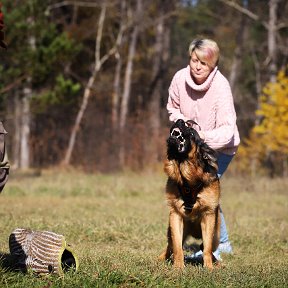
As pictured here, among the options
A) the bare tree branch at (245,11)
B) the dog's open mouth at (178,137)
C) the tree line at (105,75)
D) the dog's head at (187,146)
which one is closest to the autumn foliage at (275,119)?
the tree line at (105,75)

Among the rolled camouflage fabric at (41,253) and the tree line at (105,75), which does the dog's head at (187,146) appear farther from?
the tree line at (105,75)

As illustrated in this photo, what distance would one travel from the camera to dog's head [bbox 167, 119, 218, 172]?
19.3ft

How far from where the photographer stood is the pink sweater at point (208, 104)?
6.76m

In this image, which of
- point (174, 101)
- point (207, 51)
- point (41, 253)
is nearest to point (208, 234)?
point (174, 101)

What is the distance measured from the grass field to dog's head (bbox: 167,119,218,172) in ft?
3.29

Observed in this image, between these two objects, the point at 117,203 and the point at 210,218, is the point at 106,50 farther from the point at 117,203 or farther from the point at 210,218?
the point at 210,218

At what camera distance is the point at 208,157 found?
619 centimetres

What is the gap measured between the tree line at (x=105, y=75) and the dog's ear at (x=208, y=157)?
50.1 ft

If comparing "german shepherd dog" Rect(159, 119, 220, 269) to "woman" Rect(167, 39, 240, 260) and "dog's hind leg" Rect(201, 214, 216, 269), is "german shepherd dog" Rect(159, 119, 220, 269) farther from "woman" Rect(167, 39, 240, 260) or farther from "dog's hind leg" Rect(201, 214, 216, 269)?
"woman" Rect(167, 39, 240, 260)

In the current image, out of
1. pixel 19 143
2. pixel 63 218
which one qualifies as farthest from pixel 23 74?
pixel 63 218

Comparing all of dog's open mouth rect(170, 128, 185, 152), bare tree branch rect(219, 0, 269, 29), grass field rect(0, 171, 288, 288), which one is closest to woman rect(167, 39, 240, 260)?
dog's open mouth rect(170, 128, 185, 152)

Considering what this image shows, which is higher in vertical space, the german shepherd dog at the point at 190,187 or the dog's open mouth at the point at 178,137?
the dog's open mouth at the point at 178,137

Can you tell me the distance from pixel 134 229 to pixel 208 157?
3318 millimetres

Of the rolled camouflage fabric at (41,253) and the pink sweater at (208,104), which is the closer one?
the rolled camouflage fabric at (41,253)
